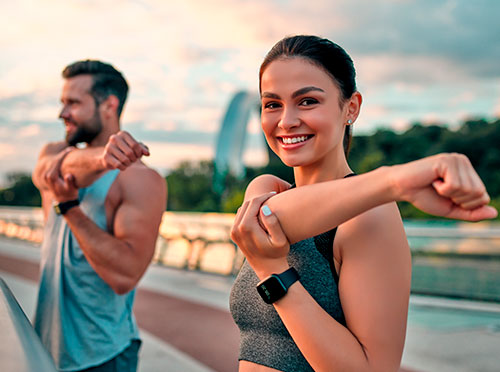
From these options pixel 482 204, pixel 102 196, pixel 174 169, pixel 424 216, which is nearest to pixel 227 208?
pixel 424 216

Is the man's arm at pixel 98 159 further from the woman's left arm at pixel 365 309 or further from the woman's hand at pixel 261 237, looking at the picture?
the woman's left arm at pixel 365 309

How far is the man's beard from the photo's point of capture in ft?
8.54

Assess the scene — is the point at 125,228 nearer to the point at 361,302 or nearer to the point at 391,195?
the point at 361,302

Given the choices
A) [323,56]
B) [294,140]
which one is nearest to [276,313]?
[294,140]

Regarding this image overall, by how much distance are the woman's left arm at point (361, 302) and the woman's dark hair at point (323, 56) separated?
0.37 meters

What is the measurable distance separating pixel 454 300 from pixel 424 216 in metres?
17.7

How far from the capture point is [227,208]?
22.4 meters

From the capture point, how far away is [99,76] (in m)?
2.62

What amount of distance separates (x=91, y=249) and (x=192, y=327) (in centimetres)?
442

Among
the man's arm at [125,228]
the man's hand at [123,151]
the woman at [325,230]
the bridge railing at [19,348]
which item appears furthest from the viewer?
the man's arm at [125,228]

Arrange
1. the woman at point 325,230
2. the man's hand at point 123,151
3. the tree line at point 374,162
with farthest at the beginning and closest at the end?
1. the tree line at point 374,162
2. the man's hand at point 123,151
3. the woman at point 325,230

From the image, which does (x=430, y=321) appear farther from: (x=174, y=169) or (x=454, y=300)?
(x=174, y=169)

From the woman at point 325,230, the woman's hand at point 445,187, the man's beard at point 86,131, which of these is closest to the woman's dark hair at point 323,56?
the woman at point 325,230

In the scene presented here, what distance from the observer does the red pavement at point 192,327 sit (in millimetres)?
5293
